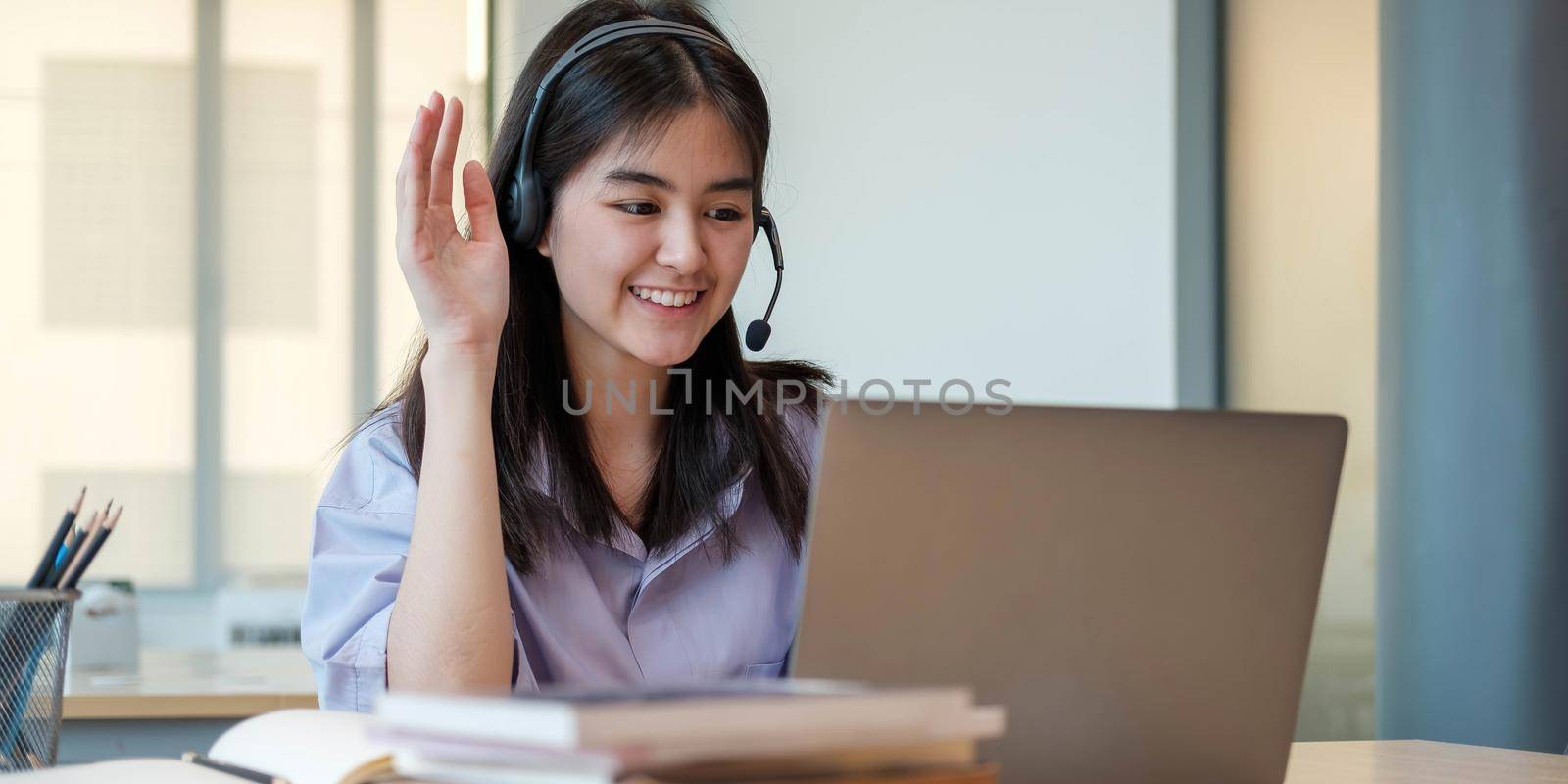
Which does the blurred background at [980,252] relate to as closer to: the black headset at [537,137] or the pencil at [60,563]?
the black headset at [537,137]

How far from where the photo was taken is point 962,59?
3.34 metres

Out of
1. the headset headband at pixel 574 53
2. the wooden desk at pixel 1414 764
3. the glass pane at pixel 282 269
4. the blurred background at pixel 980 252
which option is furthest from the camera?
the glass pane at pixel 282 269

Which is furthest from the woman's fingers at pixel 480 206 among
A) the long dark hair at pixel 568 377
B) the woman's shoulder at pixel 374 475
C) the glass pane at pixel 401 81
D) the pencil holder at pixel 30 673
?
the glass pane at pixel 401 81

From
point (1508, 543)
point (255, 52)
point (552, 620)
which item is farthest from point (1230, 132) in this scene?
point (255, 52)

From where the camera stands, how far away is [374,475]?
1418mm

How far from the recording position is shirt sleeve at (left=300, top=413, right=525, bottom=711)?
1.29 m

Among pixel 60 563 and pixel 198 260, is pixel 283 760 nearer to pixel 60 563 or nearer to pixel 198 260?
pixel 60 563

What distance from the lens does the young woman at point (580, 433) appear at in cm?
128

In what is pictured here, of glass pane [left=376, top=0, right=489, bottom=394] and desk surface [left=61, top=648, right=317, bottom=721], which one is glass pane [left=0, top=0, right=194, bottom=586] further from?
desk surface [left=61, top=648, right=317, bottom=721]

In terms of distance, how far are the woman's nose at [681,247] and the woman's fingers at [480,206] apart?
161 mm

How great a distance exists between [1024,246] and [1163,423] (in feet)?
8.01

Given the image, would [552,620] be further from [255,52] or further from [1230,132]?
[255,52]

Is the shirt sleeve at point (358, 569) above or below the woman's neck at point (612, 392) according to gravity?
below

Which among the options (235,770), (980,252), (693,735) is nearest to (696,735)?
(693,735)
